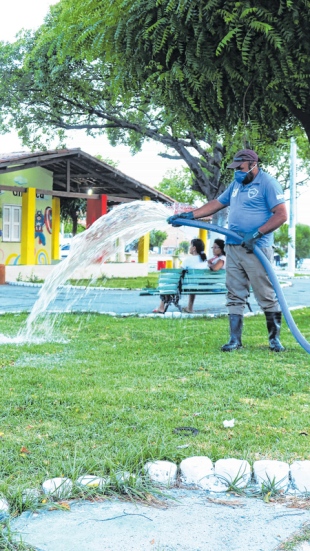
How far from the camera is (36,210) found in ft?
77.1

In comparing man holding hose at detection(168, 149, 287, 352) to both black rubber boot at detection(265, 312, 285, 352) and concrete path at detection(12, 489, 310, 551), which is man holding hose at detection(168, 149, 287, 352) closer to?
black rubber boot at detection(265, 312, 285, 352)

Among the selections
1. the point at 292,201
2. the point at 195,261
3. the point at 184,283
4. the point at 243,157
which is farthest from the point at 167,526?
the point at 292,201

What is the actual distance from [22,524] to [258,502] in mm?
1019

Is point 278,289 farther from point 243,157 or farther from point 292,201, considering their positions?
point 292,201

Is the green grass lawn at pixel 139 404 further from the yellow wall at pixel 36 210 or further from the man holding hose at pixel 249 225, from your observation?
the yellow wall at pixel 36 210

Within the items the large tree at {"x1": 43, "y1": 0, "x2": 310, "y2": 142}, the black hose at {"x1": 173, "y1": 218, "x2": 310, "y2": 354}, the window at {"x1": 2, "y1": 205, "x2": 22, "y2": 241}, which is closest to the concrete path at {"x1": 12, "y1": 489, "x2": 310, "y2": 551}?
the black hose at {"x1": 173, "y1": 218, "x2": 310, "y2": 354}

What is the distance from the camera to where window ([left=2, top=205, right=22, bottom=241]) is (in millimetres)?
22328

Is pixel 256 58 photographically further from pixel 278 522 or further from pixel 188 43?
pixel 278 522

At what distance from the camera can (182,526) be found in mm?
2555

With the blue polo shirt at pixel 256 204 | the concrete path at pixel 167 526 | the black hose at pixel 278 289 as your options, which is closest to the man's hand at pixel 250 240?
the black hose at pixel 278 289

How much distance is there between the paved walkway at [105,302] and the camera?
11008 mm

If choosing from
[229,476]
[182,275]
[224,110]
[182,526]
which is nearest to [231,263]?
[224,110]

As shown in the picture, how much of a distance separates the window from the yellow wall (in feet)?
0.55

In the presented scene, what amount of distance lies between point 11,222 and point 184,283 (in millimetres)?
14064
